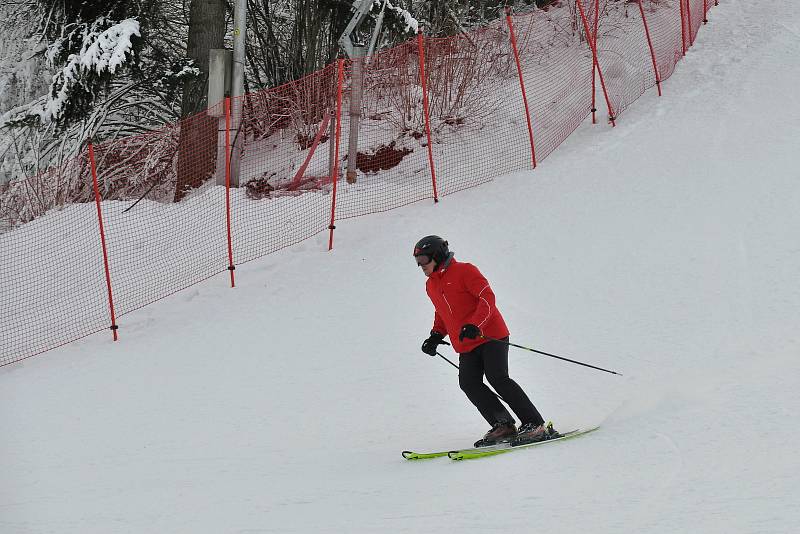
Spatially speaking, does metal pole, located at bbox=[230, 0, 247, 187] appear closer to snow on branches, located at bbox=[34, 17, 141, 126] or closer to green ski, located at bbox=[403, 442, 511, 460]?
snow on branches, located at bbox=[34, 17, 141, 126]

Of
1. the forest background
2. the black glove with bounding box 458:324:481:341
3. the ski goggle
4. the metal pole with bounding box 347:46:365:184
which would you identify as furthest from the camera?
the forest background

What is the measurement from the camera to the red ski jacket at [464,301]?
17.3 ft

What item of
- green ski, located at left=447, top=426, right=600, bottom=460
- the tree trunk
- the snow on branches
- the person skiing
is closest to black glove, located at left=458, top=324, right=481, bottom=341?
the person skiing

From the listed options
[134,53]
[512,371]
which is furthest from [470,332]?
[134,53]

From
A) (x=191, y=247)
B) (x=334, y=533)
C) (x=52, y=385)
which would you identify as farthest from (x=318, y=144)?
(x=334, y=533)

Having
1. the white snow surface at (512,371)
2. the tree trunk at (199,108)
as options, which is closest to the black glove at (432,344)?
the white snow surface at (512,371)

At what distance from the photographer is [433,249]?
17.6ft

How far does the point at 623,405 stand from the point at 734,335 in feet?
5.74

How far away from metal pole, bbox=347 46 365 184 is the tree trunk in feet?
6.27

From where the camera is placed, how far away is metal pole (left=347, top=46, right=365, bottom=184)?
10.9 m

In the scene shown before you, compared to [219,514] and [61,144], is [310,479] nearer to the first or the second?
[219,514]

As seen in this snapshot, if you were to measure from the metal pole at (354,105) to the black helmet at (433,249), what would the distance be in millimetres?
5915

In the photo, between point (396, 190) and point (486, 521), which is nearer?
point (486, 521)

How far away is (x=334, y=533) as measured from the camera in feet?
13.8
